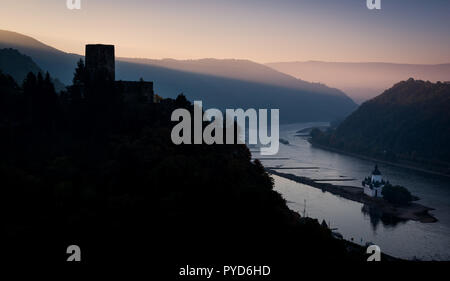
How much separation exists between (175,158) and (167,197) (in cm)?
327

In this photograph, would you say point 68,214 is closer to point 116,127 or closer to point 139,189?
point 139,189

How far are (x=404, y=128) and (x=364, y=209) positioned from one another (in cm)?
8013

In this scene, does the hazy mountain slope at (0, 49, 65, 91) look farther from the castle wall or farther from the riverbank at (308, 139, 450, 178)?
the riverbank at (308, 139, 450, 178)

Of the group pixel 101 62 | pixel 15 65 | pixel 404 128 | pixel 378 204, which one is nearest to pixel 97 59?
pixel 101 62

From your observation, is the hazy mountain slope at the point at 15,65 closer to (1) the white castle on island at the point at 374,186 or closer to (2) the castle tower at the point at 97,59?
(2) the castle tower at the point at 97,59

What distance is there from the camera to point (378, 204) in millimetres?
61062

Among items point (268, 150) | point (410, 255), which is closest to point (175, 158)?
point (410, 255)

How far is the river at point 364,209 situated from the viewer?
4500 cm

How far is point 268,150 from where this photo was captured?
113 m

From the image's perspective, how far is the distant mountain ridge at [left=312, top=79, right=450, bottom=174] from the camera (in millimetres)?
107312

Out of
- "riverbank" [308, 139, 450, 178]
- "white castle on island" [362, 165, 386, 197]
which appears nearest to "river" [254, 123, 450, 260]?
"riverbank" [308, 139, 450, 178]

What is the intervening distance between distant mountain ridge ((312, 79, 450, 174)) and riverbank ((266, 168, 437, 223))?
1340 inches
